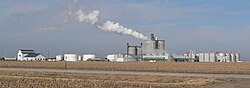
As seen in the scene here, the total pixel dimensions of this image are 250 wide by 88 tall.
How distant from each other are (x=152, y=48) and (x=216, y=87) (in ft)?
504

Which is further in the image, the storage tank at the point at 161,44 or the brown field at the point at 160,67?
the storage tank at the point at 161,44

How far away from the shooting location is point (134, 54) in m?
195

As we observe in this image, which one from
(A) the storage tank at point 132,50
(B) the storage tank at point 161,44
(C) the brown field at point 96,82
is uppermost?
(B) the storage tank at point 161,44

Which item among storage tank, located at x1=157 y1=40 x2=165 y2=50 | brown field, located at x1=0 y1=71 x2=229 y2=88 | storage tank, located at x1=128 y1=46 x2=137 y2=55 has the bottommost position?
brown field, located at x1=0 y1=71 x2=229 y2=88

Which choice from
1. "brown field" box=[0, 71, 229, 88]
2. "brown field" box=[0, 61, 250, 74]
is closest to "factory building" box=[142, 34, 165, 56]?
"brown field" box=[0, 61, 250, 74]

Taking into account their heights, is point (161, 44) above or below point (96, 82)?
above

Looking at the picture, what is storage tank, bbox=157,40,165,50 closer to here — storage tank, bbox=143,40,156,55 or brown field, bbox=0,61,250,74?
storage tank, bbox=143,40,156,55

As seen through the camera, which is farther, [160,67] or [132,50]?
[132,50]

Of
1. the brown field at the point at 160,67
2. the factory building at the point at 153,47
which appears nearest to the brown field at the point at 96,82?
the brown field at the point at 160,67

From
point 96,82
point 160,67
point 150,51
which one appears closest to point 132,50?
point 150,51

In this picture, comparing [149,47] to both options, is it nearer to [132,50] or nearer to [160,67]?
[132,50]

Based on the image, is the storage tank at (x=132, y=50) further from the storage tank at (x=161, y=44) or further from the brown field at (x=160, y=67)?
the brown field at (x=160, y=67)

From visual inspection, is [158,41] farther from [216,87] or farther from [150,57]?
[216,87]

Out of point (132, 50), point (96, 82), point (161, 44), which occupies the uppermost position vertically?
point (161, 44)
